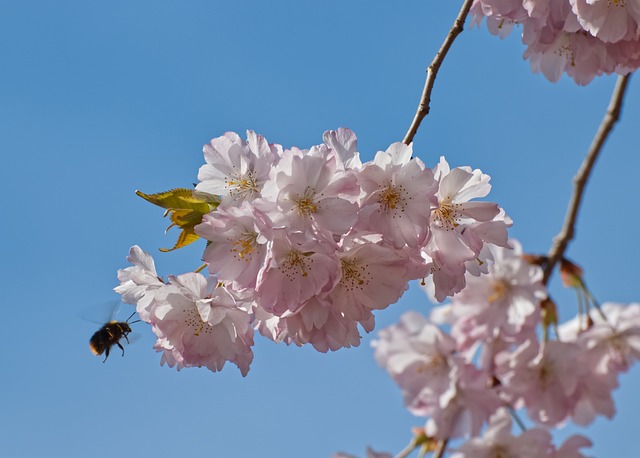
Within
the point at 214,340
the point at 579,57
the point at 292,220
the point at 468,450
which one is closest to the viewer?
the point at 292,220

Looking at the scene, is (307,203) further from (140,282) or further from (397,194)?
(140,282)

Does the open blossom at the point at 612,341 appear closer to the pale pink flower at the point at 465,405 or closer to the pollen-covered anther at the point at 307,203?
the pale pink flower at the point at 465,405

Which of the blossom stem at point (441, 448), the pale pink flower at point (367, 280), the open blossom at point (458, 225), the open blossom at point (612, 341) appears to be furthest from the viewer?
the open blossom at point (612, 341)

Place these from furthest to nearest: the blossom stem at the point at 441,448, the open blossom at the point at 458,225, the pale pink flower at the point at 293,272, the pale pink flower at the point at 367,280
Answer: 1. the blossom stem at the point at 441,448
2. the open blossom at the point at 458,225
3. the pale pink flower at the point at 367,280
4. the pale pink flower at the point at 293,272

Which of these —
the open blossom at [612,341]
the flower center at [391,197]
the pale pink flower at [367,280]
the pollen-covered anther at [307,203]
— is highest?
the open blossom at [612,341]

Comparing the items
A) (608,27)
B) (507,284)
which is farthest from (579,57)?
(507,284)

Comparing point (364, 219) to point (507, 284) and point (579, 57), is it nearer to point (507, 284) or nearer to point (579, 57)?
point (579, 57)

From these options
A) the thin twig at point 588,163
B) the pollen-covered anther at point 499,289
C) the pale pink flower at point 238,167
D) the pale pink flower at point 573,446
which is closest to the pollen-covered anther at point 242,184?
the pale pink flower at point 238,167
